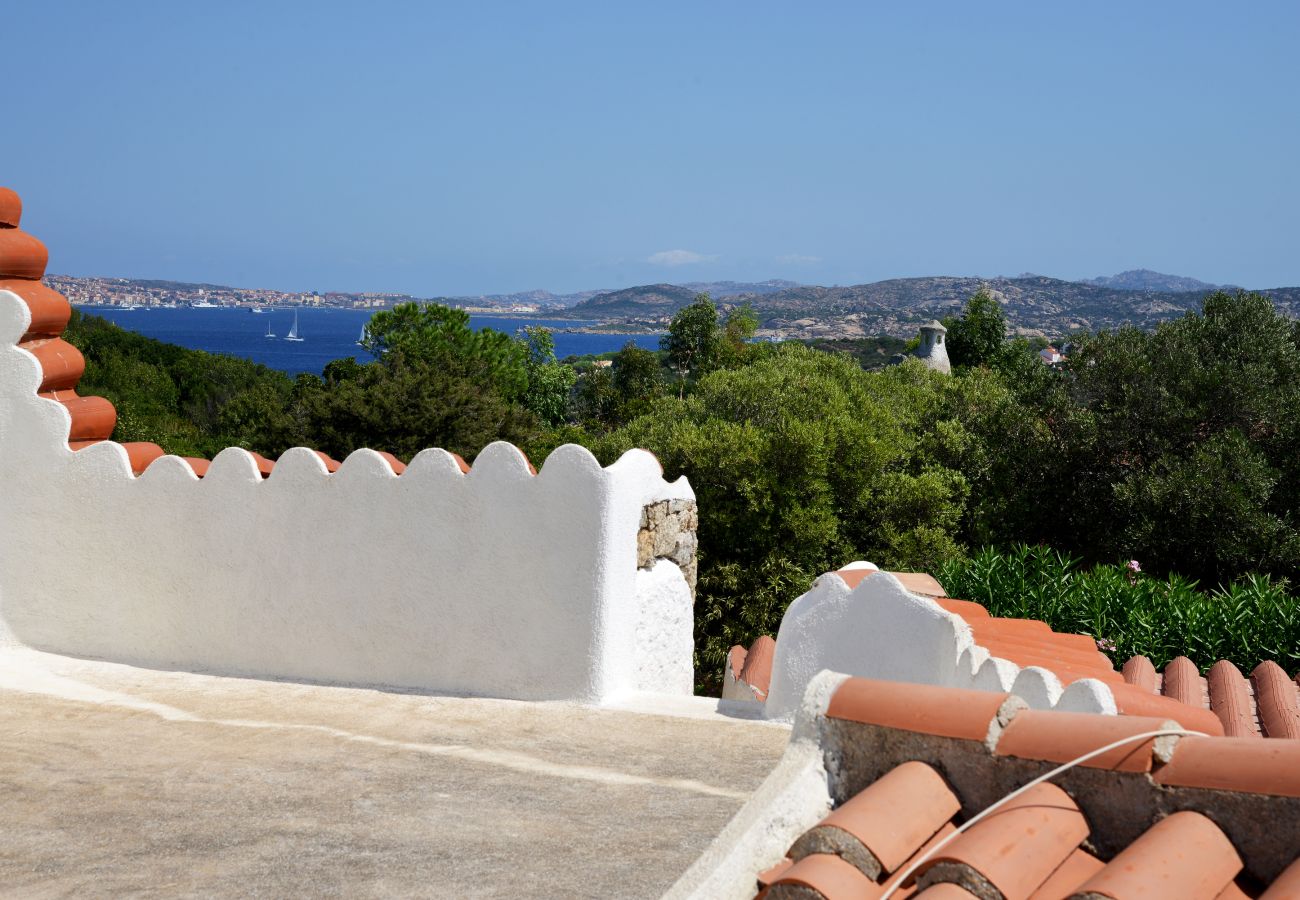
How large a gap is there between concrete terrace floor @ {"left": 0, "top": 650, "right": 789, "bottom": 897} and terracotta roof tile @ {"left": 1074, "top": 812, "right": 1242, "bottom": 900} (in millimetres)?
2075

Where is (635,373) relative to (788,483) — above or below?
below

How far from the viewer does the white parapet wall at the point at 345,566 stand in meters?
7.01

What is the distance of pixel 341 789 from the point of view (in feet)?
17.8

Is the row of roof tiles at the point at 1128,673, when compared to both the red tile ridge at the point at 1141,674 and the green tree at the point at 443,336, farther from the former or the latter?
the green tree at the point at 443,336

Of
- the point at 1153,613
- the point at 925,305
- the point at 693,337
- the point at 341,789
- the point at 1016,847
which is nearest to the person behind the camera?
the point at 1016,847

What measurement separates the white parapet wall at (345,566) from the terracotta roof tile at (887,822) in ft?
13.4

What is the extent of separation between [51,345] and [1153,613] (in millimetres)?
9710

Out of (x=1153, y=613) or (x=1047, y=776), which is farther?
(x=1153, y=613)

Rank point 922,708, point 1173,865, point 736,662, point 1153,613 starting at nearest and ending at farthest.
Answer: point 1173,865, point 922,708, point 736,662, point 1153,613

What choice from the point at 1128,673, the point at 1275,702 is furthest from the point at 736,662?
the point at 1275,702

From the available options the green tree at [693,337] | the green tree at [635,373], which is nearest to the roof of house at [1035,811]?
the green tree at [635,373]

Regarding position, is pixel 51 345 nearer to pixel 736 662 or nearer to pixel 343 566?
pixel 343 566

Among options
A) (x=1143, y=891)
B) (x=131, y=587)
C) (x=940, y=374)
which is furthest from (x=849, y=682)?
(x=940, y=374)

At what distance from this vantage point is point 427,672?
7328mm
